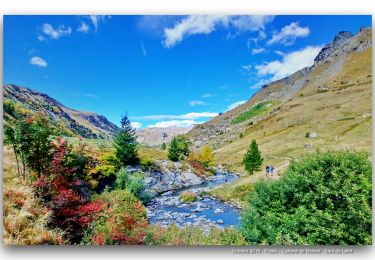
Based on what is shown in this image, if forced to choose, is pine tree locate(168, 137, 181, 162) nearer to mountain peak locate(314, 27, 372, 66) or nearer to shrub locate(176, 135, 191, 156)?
shrub locate(176, 135, 191, 156)

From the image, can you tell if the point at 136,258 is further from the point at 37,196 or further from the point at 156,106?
the point at 156,106

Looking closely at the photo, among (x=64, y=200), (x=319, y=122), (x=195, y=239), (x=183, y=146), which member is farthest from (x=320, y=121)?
(x=64, y=200)

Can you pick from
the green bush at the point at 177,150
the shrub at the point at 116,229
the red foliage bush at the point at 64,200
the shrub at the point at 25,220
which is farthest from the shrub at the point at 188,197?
A: the shrub at the point at 25,220

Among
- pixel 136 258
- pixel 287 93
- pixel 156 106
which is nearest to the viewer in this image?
pixel 136 258

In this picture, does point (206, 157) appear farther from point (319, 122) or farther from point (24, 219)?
point (24, 219)

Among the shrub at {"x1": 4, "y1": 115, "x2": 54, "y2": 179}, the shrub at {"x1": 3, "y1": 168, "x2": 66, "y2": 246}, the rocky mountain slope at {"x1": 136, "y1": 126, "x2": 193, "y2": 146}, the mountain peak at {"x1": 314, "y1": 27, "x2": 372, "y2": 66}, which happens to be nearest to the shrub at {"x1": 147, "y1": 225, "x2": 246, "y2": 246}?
the shrub at {"x1": 3, "y1": 168, "x2": 66, "y2": 246}

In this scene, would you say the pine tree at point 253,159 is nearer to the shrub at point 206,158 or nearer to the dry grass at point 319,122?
the dry grass at point 319,122

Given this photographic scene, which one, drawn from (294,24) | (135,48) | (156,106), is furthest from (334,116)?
(135,48)

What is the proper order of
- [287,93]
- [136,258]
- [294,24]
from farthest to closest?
[287,93] < [294,24] < [136,258]
